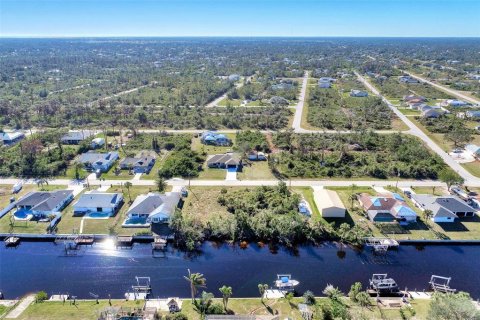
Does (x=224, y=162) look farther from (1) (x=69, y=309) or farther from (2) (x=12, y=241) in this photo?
(1) (x=69, y=309)

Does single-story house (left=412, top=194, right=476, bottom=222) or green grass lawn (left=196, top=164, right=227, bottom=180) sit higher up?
single-story house (left=412, top=194, right=476, bottom=222)

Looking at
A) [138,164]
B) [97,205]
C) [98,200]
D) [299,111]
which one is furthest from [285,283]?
[299,111]

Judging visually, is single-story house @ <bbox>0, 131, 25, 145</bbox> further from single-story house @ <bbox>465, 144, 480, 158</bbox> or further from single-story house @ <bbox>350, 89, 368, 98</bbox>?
single-story house @ <bbox>350, 89, 368, 98</bbox>

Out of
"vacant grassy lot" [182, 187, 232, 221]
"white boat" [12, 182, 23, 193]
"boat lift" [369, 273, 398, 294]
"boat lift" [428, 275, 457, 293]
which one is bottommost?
"boat lift" [428, 275, 457, 293]

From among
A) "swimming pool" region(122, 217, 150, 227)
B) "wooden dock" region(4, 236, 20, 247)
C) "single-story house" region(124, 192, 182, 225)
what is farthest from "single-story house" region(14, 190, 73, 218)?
"swimming pool" region(122, 217, 150, 227)

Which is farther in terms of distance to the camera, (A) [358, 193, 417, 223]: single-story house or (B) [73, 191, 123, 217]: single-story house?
(B) [73, 191, 123, 217]: single-story house

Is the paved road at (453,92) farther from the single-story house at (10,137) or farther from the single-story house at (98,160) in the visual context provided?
the single-story house at (10,137)

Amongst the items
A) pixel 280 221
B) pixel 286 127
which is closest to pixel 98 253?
pixel 280 221
